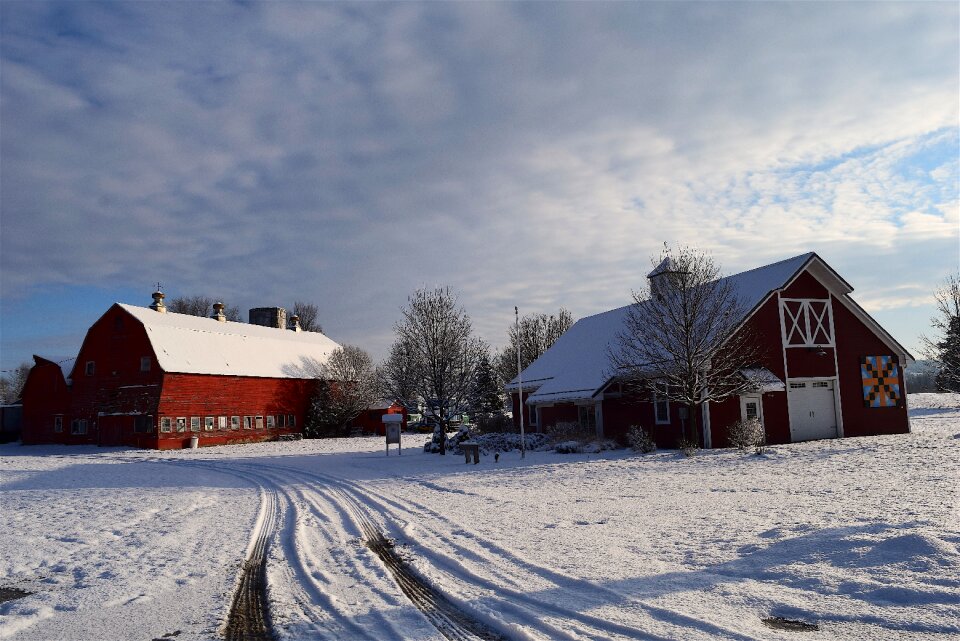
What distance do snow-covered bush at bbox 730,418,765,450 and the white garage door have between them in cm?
Answer: 327

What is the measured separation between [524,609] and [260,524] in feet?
24.9

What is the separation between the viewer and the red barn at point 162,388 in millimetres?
43781

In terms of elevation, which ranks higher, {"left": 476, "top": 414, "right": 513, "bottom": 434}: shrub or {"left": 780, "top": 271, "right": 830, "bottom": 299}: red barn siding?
{"left": 780, "top": 271, "right": 830, "bottom": 299}: red barn siding

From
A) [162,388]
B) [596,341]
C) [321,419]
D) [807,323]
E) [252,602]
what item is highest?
[596,341]

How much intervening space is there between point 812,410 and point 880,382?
13.4 feet

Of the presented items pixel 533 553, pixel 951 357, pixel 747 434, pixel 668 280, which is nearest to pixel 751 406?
pixel 747 434

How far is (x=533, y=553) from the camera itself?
9266 millimetres

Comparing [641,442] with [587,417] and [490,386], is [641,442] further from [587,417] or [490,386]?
[490,386]

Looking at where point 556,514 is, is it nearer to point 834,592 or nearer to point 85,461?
point 834,592

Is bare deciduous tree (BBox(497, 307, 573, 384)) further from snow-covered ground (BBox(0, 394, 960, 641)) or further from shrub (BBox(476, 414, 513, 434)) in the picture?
snow-covered ground (BBox(0, 394, 960, 641))

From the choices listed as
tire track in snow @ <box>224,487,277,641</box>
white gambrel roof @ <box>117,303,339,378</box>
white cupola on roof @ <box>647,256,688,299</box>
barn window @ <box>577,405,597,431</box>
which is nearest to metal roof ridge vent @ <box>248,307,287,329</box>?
white gambrel roof @ <box>117,303,339,378</box>

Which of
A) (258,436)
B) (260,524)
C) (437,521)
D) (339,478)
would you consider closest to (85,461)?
(258,436)

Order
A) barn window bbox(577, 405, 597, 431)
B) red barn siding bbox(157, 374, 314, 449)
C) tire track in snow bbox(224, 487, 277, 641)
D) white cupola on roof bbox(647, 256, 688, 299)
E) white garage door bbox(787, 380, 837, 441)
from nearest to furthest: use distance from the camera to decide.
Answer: tire track in snow bbox(224, 487, 277, 641), white cupola on roof bbox(647, 256, 688, 299), white garage door bbox(787, 380, 837, 441), barn window bbox(577, 405, 597, 431), red barn siding bbox(157, 374, 314, 449)

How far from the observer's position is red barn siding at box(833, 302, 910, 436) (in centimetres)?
A: 2864
